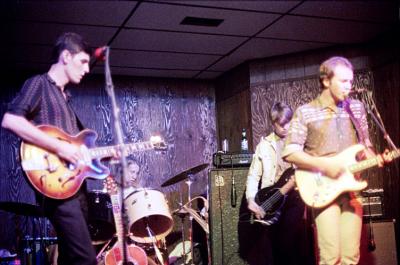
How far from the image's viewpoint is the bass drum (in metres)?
4.95

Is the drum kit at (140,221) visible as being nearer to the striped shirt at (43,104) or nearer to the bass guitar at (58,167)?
the bass guitar at (58,167)

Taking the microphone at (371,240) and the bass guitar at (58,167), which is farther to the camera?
the microphone at (371,240)

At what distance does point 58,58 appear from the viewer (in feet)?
10.0

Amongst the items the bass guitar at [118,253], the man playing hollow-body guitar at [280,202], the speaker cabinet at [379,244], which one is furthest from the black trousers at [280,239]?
the bass guitar at [118,253]

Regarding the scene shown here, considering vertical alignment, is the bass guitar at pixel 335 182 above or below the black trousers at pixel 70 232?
above

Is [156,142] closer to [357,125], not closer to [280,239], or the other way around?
[357,125]

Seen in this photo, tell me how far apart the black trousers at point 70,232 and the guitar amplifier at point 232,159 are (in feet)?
8.90

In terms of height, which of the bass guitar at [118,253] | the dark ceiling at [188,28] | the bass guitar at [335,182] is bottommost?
the bass guitar at [118,253]

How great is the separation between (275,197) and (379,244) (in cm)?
117

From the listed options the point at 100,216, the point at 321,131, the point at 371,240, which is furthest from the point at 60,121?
the point at 371,240

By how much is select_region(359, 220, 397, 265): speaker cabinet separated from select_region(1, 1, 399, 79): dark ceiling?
2263 mm

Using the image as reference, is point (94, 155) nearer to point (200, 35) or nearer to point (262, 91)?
point (200, 35)

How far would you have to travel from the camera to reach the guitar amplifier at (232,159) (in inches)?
211

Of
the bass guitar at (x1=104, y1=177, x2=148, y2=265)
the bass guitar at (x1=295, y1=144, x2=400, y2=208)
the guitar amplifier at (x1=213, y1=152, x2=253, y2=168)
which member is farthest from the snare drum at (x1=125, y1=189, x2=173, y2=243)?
the bass guitar at (x1=295, y1=144, x2=400, y2=208)
